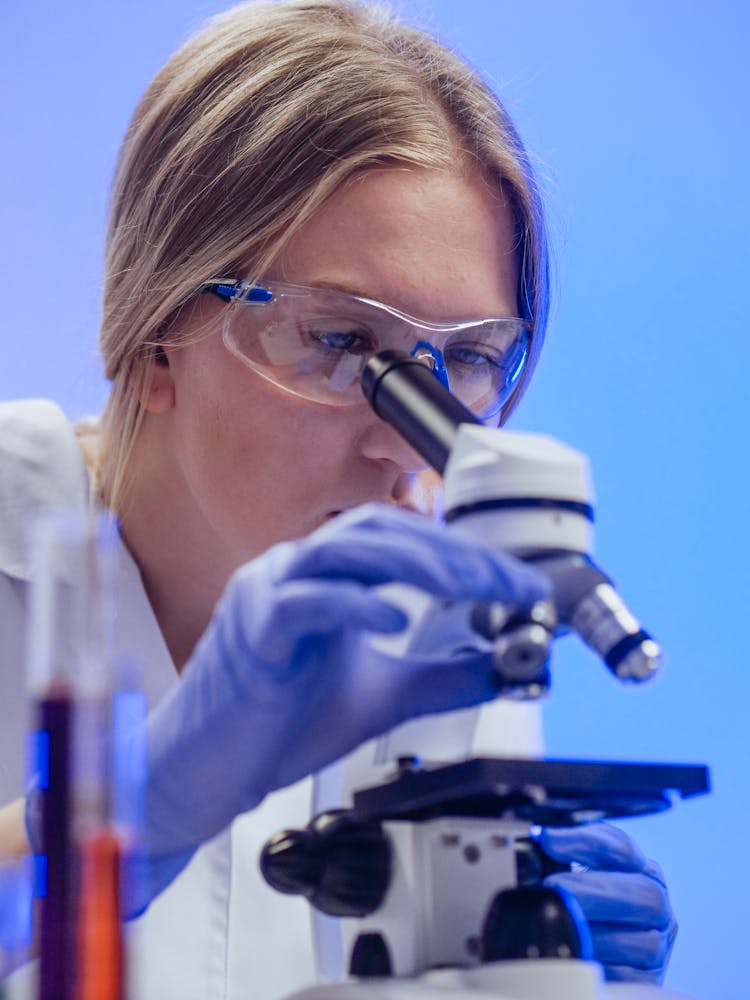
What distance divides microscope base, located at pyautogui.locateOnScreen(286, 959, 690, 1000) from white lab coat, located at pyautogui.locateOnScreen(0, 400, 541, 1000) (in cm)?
58

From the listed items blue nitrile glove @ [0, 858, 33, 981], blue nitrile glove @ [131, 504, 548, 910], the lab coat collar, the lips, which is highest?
the lab coat collar

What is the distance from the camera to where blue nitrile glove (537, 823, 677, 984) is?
3.39ft

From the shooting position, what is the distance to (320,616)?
0.72m

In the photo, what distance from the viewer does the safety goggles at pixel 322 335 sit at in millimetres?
1322

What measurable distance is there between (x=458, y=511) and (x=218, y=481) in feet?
2.11

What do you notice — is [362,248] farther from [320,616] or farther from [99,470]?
[320,616]

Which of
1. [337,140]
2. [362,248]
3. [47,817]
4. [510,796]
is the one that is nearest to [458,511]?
[510,796]

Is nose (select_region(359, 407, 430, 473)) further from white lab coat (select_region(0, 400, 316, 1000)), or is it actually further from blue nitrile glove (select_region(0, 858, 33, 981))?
blue nitrile glove (select_region(0, 858, 33, 981))

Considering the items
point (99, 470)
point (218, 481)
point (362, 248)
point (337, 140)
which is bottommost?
point (218, 481)

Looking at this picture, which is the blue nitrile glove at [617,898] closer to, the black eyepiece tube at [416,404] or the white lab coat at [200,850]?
the white lab coat at [200,850]

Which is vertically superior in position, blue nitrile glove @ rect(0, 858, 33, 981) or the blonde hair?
the blonde hair

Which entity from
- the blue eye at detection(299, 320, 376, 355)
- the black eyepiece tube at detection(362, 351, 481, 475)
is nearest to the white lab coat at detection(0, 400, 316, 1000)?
the blue eye at detection(299, 320, 376, 355)

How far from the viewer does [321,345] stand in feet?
4.41

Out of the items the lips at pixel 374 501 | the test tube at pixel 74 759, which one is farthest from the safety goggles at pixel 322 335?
the test tube at pixel 74 759
